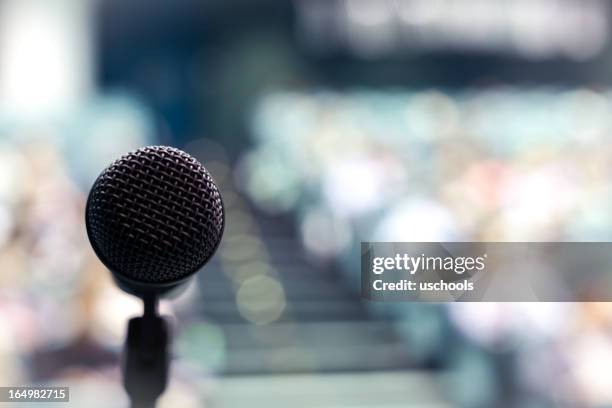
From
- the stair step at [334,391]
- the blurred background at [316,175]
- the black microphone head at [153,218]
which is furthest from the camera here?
the stair step at [334,391]

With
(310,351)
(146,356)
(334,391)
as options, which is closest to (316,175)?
(310,351)

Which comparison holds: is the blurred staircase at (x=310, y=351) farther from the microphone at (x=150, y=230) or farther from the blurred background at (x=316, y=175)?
the microphone at (x=150, y=230)

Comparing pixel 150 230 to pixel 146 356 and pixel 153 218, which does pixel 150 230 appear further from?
pixel 146 356

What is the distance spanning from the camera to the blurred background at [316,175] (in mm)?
3246

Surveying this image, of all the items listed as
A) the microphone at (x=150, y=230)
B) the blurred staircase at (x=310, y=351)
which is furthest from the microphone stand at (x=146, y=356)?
the blurred staircase at (x=310, y=351)

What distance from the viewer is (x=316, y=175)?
6.22 meters

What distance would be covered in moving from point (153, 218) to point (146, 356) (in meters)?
0.15

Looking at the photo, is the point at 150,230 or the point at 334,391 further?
the point at 334,391

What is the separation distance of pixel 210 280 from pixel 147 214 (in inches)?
176

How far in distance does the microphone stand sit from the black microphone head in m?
0.04

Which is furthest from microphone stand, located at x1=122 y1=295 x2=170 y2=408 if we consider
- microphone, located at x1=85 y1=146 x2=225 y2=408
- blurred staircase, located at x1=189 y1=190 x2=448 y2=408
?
blurred staircase, located at x1=189 y1=190 x2=448 y2=408

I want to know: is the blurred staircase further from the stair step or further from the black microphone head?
the black microphone head

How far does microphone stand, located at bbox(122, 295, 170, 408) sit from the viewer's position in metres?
0.75

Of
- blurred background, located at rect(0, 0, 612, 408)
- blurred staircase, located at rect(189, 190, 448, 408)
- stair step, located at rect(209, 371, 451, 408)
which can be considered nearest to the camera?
blurred background, located at rect(0, 0, 612, 408)
